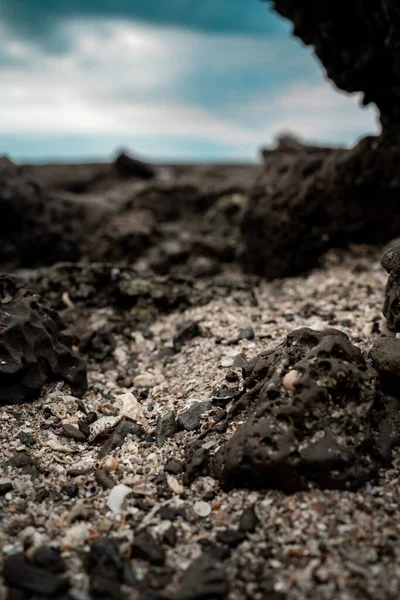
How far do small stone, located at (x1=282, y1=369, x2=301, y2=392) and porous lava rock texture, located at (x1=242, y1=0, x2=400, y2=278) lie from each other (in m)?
5.04

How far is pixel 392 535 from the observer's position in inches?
118

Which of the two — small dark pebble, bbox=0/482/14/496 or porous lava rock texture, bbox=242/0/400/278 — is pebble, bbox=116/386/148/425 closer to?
small dark pebble, bbox=0/482/14/496

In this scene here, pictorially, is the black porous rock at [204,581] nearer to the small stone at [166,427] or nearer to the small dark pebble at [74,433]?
the small stone at [166,427]

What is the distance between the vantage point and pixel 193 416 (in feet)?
14.3

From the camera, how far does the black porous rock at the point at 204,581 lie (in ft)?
8.94

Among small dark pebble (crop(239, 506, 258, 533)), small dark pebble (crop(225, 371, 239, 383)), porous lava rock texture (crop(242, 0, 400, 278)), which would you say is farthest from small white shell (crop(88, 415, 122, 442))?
porous lava rock texture (crop(242, 0, 400, 278))

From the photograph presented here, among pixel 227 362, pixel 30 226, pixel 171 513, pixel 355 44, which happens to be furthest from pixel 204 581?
pixel 30 226

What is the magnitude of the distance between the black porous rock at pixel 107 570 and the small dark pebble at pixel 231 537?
590mm

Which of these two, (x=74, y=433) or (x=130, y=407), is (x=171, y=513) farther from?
(x=130, y=407)

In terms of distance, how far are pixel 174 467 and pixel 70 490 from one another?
2.65 ft

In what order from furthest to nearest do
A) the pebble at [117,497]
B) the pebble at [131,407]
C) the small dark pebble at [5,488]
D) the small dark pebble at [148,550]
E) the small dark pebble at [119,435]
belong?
the pebble at [131,407], the small dark pebble at [119,435], the small dark pebble at [5,488], the pebble at [117,497], the small dark pebble at [148,550]

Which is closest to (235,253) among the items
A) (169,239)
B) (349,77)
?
(169,239)

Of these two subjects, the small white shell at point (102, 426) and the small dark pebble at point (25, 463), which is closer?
the small dark pebble at point (25, 463)

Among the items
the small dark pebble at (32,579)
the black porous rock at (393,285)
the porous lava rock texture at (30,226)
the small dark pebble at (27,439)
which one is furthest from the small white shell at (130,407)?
the porous lava rock texture at (30,226)
